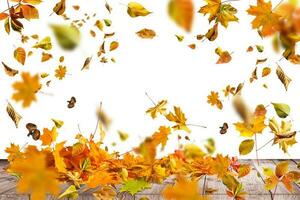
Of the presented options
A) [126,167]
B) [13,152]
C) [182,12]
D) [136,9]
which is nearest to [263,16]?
[136,9]

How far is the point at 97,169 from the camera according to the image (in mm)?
1109

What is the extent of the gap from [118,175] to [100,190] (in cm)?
11

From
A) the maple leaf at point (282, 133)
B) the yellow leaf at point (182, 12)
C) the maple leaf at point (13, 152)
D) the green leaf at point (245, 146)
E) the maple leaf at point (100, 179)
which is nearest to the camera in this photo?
the yellow leaf at point (182, 12)

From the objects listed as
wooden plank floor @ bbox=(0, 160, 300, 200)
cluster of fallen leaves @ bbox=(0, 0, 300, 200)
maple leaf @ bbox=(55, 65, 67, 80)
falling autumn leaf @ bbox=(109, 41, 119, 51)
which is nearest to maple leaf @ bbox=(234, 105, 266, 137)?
cluster of fallen leaves @ bbox=(0, 0, 300, 200)

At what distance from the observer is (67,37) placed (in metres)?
0.25

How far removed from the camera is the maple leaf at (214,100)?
1264 millimetres

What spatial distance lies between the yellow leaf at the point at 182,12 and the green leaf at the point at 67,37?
0.17ft

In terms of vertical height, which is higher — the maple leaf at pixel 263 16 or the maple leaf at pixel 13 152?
the maple leaf at pixel 263 16

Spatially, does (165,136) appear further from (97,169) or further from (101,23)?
(101,23)

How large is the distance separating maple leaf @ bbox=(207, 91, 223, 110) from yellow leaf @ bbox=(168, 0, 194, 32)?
1.04 metres

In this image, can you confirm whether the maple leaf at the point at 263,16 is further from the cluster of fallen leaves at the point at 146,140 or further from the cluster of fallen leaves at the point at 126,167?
the cluster of fallen leaves at the point at 126,167

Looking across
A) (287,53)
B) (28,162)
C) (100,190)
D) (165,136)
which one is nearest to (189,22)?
(28,162)

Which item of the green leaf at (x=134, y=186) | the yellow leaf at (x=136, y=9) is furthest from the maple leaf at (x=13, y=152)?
the yellow leaf at (x=136, y=9)

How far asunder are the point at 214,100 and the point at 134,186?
341 mm
